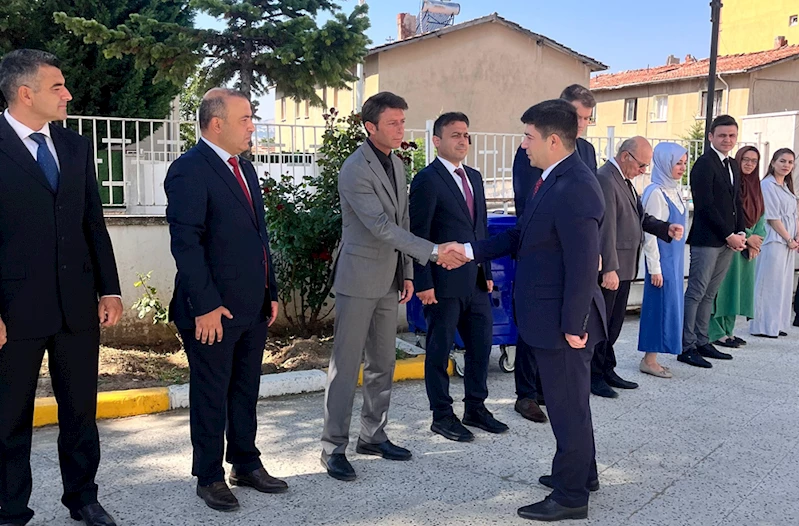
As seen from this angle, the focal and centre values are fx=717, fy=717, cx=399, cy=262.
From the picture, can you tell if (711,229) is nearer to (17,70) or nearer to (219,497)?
(219,497)

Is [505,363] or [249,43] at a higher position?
[249,43]

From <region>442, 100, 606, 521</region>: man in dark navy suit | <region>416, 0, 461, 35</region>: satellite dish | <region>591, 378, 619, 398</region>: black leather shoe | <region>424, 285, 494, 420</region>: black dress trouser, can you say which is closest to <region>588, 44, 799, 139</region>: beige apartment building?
<region>416, 0, 461, 35</region>: satellite dish

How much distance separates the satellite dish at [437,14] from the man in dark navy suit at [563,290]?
23.1 metres

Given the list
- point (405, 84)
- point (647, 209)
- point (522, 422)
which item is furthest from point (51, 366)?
point (405, 84)

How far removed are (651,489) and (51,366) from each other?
3.05 metres

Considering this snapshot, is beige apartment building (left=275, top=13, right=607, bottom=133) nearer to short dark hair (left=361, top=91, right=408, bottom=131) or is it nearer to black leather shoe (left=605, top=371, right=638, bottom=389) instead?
black leather shoe (left=605, top=371, right=638, bottom=389)

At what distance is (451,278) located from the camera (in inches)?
174

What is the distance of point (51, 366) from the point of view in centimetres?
323

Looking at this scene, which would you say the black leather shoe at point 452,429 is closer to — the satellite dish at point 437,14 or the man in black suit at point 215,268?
the man in black suit at point 215,268

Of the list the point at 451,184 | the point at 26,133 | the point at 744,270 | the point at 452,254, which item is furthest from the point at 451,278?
the point at 744,270

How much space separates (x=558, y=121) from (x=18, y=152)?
7.96 ft

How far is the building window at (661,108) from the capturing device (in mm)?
32000

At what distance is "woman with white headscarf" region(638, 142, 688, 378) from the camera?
5.73 meters

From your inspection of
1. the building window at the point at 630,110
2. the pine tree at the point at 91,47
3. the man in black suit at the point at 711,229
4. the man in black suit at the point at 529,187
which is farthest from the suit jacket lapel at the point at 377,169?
the building window at the point at 630,110
